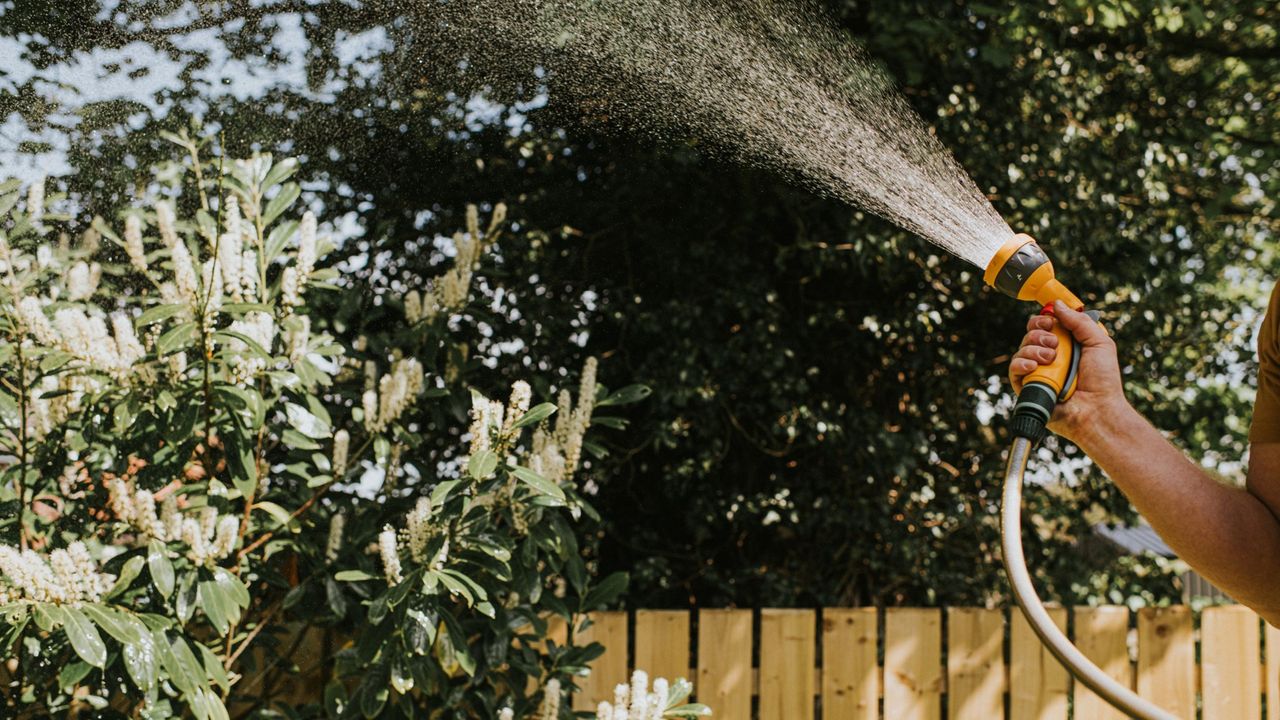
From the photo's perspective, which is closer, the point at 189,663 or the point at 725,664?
the point at 189,663

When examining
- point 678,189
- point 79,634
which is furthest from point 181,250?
point 678,189

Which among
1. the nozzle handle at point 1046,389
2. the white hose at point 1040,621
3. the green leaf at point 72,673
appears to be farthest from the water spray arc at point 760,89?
the green leaf at point 72,673

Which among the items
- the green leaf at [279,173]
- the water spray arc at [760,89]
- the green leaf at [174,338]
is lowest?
the green leaf at [174,338]

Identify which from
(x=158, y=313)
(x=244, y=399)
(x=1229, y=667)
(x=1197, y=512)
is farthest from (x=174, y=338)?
(x=1229, y=667)

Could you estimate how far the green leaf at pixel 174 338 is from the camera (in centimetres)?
232

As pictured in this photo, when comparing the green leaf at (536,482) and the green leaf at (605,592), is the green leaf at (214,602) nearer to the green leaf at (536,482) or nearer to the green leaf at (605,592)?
the green leaf at (536,482)

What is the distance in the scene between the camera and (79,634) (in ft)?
6.79

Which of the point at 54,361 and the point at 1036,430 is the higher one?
the point at 54,361

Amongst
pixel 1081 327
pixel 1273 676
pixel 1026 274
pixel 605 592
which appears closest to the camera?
pixel 1081 327

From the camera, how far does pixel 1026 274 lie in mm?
1849

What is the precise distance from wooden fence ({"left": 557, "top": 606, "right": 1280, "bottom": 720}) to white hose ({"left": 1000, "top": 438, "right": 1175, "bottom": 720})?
227 cm

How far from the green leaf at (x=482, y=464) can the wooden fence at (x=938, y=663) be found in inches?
51.3

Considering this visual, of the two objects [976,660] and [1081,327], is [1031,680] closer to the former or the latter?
[976,660]

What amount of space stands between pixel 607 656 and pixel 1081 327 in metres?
2.36
